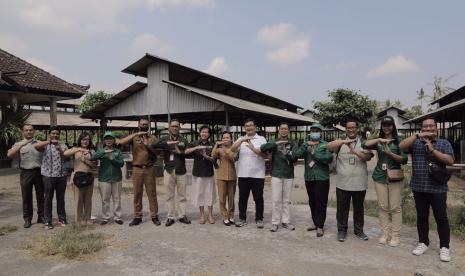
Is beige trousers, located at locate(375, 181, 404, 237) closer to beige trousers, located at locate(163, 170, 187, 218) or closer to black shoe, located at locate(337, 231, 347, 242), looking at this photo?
black shoe, located at locate(337, 231, 347, 242)

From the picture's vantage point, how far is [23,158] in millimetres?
5527

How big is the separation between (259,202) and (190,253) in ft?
5.16

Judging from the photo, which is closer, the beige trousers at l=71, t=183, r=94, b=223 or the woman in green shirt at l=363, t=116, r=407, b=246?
the woman in green shirt at l=363, t=116, r=407, b=246

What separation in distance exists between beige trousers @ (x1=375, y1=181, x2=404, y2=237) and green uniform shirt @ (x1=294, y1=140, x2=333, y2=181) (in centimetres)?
71

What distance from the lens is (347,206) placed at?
4.78 metres

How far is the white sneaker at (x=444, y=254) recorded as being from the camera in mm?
3969

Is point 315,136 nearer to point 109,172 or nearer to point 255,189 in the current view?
point 255,189

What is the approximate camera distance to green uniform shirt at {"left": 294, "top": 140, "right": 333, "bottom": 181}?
4883mm

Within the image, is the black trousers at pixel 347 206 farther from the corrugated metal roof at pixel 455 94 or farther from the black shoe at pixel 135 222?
the corrugated metal roof at pixel 455 94

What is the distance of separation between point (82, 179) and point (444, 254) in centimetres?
517

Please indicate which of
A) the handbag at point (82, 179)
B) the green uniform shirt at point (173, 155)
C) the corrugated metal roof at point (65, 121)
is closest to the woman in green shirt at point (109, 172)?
the handbag at point (82, 179)

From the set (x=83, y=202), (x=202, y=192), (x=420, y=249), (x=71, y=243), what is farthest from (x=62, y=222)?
(x=420, y=249)

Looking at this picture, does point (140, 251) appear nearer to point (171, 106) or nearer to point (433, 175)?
point (433, 175)

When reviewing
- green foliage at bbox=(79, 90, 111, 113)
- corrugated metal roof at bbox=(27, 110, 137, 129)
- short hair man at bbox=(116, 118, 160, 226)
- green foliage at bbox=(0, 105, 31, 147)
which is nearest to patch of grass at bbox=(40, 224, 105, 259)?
short hair man at bbox=(116, 118, 160, 226)
